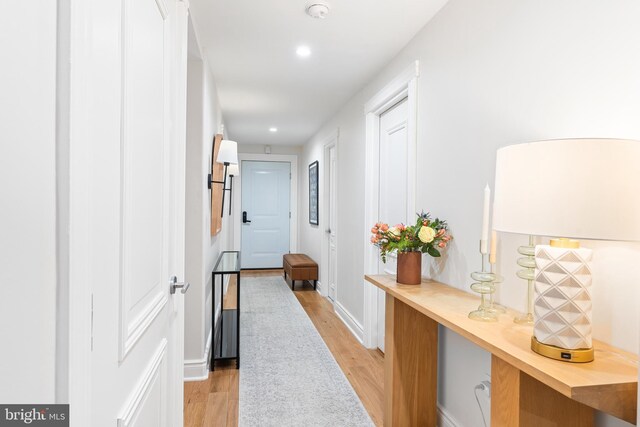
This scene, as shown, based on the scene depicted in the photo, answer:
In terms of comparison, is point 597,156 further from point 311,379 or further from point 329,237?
point 329,237

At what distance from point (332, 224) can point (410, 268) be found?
2617 mm

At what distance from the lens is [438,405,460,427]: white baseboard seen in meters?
1.97

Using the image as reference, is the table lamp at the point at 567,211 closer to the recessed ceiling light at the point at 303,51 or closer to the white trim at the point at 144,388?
the white trim at the point at 144,388

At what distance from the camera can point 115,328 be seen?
2.71ft

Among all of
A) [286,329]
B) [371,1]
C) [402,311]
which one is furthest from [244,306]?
[371,1]

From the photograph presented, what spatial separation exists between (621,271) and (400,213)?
1725 millimetres

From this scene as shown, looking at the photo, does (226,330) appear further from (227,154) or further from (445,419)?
(445,419)

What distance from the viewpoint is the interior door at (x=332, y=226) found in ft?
14.8

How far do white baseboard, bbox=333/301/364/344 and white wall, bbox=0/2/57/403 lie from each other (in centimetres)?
305

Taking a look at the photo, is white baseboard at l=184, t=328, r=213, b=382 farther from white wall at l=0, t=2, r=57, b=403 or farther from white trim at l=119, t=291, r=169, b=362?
white wall at l=0, t=2, r=57, b=403

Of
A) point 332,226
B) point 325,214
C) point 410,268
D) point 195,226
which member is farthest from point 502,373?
point 325,214

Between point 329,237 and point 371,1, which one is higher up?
point 371,1

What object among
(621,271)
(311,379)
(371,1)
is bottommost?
(311,379)

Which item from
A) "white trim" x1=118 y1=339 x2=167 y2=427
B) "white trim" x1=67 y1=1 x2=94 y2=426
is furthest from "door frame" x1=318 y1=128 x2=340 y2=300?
"white trim" x1=67 y1=1 x2=94 y2=426
